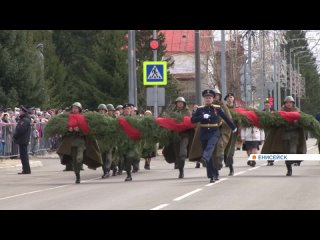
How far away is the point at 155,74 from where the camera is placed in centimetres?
3316

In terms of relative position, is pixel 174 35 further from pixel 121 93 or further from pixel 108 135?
Result: pixel 108 135

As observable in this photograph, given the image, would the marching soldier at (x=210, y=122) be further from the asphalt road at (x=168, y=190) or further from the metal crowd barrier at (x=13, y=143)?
the metal crowd barrier at (x=13, y=143)

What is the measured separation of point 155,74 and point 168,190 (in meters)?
14.7

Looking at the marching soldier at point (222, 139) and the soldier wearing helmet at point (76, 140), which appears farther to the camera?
the soldier wearing helmet at point (76, 140)

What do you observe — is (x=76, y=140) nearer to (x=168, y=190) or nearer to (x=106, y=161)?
(x=106, y=161)

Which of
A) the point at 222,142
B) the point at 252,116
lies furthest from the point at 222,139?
the point at 252,116

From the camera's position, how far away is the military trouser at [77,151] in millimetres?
21797

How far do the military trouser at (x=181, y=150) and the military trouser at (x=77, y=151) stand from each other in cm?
243

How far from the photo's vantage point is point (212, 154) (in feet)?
68.1

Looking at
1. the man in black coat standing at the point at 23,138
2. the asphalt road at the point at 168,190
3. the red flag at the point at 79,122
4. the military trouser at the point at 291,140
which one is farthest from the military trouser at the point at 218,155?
the man in black coat standing at the point at 23,138

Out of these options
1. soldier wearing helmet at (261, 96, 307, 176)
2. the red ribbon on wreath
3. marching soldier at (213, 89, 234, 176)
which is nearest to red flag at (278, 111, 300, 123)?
soldier wearing helmet at (261, 96, 307, 176)
